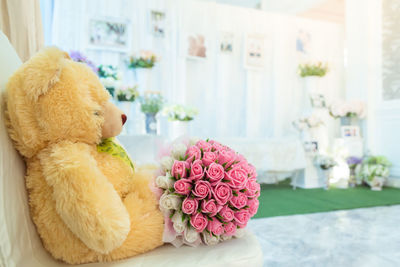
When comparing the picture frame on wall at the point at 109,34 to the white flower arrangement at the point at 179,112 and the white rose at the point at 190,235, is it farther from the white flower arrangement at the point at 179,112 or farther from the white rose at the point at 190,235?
the white rose at the point at 190,235

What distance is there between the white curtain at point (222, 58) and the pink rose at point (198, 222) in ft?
10.4

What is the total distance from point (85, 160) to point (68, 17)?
3.46 meters

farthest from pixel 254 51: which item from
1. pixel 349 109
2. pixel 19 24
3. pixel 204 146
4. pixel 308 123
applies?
pixel 204 146

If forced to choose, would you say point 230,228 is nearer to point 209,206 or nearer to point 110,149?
point 209,206

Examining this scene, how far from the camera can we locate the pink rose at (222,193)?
2.11 ft

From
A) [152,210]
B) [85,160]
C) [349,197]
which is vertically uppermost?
[85,160]

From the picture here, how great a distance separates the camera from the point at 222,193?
65 cm

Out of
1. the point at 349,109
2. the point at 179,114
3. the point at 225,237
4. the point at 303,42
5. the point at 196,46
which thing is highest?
the point at 303,42

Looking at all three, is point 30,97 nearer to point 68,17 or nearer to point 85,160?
point 85,160

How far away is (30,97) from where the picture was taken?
0.57m

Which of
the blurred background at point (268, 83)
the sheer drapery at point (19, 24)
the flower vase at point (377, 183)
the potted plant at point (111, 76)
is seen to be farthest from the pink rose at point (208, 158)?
the flower vase at point (377, 183)

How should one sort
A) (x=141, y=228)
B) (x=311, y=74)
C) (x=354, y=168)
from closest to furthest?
(x=141, y=228) < (x=354, y=168) < (x=311, y=74)

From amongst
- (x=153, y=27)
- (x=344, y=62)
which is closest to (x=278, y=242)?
(x=153, y=27)

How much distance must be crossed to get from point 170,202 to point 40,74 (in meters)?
0.41
